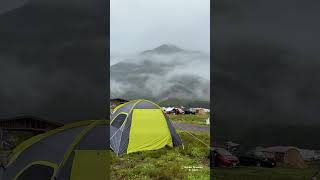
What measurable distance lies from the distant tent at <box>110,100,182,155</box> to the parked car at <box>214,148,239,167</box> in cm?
194

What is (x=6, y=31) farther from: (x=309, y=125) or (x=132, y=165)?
(x=309, y=125)

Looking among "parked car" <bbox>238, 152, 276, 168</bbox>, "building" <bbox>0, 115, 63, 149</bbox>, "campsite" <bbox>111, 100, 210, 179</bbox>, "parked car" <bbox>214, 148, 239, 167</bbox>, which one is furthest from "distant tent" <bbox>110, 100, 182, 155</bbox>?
"parked car" <bbox>238, 152, 276, 168</bbox>

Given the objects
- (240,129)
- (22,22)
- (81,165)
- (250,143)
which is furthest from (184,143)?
(22,22)

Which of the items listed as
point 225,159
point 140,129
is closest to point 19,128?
point 140,129

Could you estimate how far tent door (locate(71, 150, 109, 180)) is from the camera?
6.95 meters

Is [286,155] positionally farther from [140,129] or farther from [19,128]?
[19,128]

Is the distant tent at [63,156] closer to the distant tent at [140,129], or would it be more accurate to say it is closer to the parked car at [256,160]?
the distant tent at [140,129]

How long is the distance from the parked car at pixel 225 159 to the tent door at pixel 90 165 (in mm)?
5480

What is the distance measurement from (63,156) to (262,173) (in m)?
6.12

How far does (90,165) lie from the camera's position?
7113 millimetres

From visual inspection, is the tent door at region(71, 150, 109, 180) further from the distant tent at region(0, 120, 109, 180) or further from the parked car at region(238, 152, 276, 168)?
the parked car at region(238, 152, 276, 168)

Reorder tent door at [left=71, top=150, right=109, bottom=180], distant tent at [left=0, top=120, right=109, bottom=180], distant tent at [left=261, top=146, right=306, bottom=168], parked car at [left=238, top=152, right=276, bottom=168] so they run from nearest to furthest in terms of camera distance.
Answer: distant tent at [left=0, top=120, right=109, bottom=180] < tent door at [left=71, top=150, right=109, bottom=180] < parked car at [left=238, top=152, right=276, bottom=168] < distant tent at [left=261, top=146, right=306, bottom=168]

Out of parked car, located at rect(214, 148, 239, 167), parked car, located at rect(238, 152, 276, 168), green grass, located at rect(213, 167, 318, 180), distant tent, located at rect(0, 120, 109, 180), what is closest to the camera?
distant tent, located at rect(0, 120, 109, 180)

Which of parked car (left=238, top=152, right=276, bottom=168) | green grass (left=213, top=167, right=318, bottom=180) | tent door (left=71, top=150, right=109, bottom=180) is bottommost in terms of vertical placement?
green grass (left=213, top=167, right=318, bottom=180)
